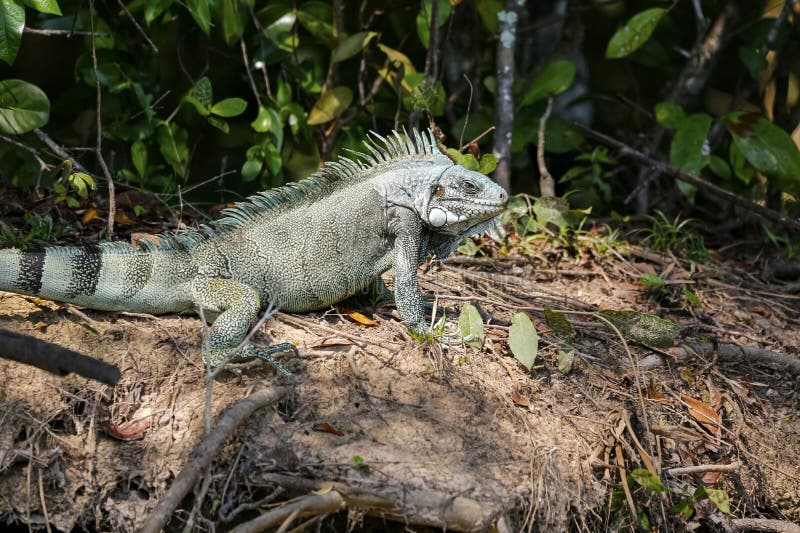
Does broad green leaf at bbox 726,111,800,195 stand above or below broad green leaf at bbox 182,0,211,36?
below

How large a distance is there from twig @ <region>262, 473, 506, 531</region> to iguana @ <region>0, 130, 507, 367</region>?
1.02m

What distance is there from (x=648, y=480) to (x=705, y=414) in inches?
37.6

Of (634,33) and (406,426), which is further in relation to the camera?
(634,33)

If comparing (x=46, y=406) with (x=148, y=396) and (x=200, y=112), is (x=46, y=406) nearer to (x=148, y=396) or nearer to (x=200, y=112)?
(x=148, y=396)

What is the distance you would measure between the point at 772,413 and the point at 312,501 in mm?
2994

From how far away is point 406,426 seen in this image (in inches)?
154

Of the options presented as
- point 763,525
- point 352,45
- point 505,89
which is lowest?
point 763,525

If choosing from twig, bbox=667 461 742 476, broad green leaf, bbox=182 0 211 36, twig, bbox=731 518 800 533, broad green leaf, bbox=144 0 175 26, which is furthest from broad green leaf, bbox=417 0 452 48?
twig, bbox=731 518 800 533

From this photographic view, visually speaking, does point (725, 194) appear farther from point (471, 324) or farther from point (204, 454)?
point (204, 454)

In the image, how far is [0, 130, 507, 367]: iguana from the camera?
168 inches

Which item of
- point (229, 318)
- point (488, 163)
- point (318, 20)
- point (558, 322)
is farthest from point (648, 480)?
point (318, 20)

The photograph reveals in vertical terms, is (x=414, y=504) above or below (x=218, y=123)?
below

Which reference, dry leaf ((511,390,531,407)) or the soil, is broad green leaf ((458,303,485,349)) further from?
dry leaf ((511,390,531,407))

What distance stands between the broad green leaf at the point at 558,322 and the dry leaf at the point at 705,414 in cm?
77
